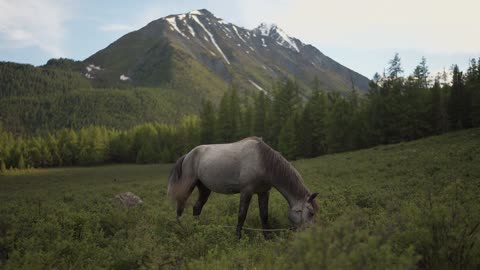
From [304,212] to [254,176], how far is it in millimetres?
1371

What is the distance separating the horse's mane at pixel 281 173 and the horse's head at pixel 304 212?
0.26m

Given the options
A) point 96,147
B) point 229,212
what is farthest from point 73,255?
point 96,147

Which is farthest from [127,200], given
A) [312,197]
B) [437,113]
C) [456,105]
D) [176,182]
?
[456,105]

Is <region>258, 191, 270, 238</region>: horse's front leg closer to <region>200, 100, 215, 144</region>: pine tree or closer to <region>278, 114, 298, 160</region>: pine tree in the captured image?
<region>278, 114, 298, 160</region>: pine tree

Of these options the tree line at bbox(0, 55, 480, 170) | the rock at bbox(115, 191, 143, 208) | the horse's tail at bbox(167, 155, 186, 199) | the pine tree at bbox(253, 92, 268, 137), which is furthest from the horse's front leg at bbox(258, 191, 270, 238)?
the pine tree at bbox(253, 92, 268, 137)

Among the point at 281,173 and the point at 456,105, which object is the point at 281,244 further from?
the point at 456,105

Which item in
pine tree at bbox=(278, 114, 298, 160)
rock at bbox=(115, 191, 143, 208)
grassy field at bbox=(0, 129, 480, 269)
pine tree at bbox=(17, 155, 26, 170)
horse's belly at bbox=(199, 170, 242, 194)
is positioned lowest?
pine tree at bbox=(17, 155, 26, 170)

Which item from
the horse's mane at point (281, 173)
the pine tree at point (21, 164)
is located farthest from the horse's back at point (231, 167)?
the pine tree at point (21, 164)

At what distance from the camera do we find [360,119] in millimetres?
50688

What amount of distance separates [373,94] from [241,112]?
2678cm

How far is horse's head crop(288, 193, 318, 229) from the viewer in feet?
21.3

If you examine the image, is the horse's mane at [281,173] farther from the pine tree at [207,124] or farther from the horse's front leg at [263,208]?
the pine tree at [207,124]

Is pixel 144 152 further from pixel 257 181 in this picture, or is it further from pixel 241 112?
pixel 257 181

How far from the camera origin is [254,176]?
7180 millimetres
